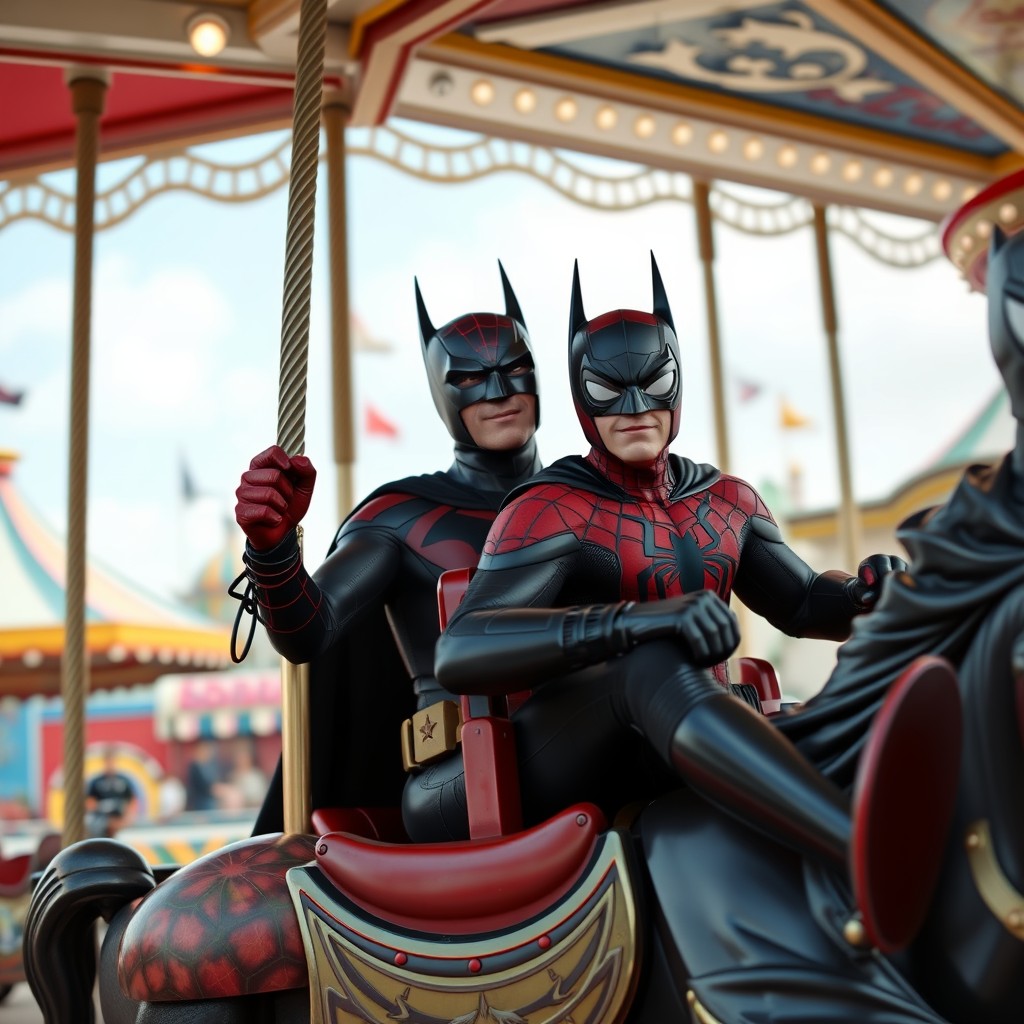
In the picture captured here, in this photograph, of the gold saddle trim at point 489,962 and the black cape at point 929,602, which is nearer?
the black cape at point 929,602

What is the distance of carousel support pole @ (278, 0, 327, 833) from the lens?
2238 millimetres

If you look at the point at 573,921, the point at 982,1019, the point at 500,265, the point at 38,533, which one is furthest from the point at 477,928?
the point at 38,533

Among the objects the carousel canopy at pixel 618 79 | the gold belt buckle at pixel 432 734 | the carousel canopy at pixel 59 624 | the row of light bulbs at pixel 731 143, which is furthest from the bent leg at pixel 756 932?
the carousel canopy at pixel 59 624

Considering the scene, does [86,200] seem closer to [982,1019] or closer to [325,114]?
[325,114]

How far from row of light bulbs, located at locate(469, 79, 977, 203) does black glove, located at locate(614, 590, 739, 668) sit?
382 cm

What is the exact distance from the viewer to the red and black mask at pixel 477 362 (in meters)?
2.26

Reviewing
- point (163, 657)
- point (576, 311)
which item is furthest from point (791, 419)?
point (576, 311)

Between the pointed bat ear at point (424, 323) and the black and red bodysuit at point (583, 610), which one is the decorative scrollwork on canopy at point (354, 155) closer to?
the pointed bat ear at point (424, 323)

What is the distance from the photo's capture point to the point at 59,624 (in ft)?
30.0

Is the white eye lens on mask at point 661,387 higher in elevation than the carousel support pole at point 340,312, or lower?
lower

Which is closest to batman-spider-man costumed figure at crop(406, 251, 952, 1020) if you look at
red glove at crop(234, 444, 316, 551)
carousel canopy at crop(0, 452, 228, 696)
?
red glove at crop(234, 444, 316, 551)

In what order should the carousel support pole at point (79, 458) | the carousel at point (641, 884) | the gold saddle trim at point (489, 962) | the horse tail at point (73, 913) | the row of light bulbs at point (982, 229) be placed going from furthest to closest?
the carousel support pole at point (79, 458) < the row of light bulbs at point (982, 229) < the horse tail at point (73, 913) < the gold saddle trim at point (489, 962) < the carousel at point (641, 884)

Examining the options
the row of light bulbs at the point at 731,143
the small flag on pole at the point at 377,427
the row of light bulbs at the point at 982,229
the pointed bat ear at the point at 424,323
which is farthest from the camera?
the small flag on pole at the point at 377,427

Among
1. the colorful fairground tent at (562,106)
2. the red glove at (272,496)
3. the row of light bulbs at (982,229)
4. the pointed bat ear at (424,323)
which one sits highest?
the colorful fairground tent at (562,106)
